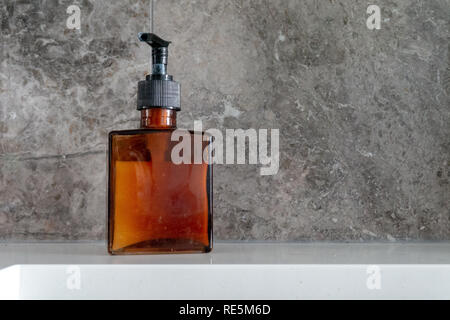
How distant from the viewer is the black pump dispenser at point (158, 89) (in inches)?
21.8

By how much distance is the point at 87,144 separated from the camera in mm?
675

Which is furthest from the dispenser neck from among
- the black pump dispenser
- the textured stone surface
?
the textured stone surface

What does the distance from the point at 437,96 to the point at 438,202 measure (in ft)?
0.45

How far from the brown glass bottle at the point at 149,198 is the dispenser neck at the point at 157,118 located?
0.08ft

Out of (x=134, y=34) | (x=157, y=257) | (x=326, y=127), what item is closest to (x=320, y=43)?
(x=326, y=127)

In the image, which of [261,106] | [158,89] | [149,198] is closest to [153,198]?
[149,198]

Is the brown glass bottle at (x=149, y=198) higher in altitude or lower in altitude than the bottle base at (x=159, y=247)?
higher

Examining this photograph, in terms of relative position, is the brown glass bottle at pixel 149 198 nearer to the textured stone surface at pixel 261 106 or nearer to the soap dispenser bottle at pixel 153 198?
the soap dispenser bottle at pixel 153 198

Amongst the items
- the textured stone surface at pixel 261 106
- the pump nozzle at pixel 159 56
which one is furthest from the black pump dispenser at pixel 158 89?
the textured stone surface at pixel 261 106

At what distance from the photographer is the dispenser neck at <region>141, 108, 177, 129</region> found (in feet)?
1.83

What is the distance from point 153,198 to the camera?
532mm

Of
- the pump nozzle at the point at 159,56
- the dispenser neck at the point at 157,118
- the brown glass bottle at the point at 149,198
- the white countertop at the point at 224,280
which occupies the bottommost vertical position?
the white countertop at the point at 224,280

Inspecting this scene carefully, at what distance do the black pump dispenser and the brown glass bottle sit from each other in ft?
0.12
